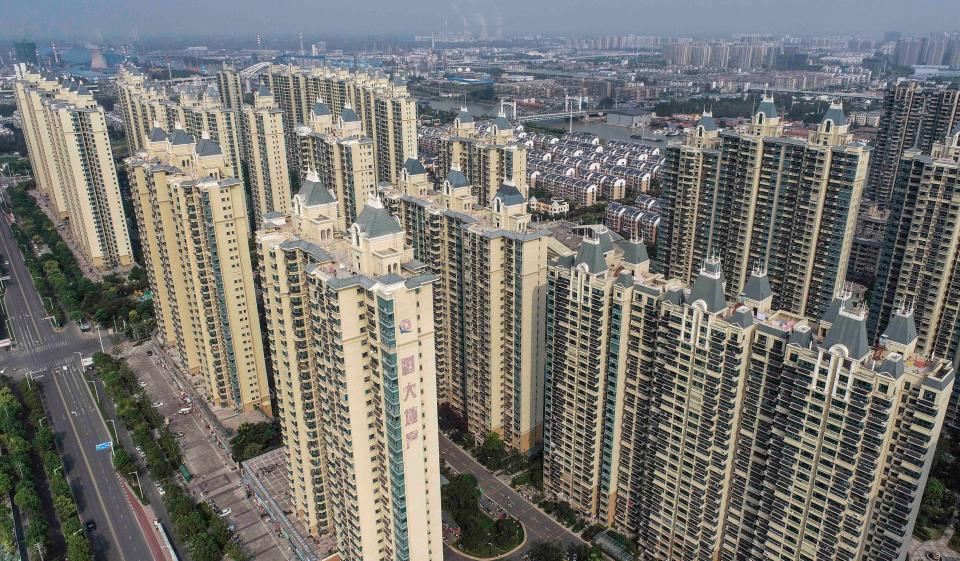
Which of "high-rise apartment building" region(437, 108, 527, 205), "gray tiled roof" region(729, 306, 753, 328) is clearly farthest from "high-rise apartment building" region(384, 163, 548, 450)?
"high-rise apartment building" region(437, 108, 527, 205)

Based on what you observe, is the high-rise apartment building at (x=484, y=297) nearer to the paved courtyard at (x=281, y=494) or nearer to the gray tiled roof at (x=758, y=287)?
the paved courtyard at (x=281, y=494)

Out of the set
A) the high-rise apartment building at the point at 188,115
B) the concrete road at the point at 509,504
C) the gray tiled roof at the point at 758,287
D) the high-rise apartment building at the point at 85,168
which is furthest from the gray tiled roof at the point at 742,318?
the high-rise apartment building at the point at 85,168

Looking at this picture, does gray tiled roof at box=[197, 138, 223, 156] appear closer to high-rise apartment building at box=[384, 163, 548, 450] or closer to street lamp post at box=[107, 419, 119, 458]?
high-rise apartment building at box=[384, 163, 548, 450]

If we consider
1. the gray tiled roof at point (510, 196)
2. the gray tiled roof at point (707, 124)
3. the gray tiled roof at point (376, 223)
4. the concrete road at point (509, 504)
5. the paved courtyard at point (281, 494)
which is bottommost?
the concrete road at point (509, 504)

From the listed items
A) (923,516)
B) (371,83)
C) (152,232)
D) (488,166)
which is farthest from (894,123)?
(152,232)

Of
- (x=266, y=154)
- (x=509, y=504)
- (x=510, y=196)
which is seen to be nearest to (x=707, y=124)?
(x=510, y=196)

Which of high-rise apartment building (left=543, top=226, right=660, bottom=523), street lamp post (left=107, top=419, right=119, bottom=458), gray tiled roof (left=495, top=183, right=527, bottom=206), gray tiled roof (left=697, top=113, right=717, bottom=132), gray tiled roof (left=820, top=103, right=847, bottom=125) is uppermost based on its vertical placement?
gray tiled roof (left=820, top=103, right=847, bottom=125)

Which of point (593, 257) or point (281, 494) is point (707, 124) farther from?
point (281, 494)
